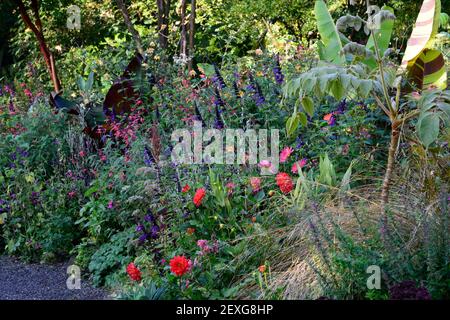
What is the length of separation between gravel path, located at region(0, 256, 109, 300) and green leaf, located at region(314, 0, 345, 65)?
7.99 ft

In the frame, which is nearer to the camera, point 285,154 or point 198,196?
point 198,196

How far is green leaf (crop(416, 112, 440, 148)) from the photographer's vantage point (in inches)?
148

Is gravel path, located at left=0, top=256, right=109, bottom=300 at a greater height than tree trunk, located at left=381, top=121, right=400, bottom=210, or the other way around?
tree trunk, located at left=381, top=121, right=400, bottom=210

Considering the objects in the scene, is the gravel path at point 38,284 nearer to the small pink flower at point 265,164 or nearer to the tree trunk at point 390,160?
the small pink flower at point 265,164

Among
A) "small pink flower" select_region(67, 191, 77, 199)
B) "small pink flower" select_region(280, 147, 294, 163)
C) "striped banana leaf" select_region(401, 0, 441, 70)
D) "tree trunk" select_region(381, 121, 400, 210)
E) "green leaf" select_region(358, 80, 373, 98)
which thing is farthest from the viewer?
"small pink flower" select_region(67, 191, 77, 199)

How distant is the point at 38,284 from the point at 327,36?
2872mm

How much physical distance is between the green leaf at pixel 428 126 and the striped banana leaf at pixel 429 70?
40.2 inches

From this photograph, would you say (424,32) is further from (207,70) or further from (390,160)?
(207,70)

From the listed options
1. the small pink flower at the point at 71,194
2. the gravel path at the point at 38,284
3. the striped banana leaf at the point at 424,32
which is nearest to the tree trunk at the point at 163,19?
the small pink flower at the point at 71,194

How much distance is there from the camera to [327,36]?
17.7 feet

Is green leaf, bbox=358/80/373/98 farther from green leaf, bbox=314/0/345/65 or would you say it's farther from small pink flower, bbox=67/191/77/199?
small pink flower, bbox=67/191/77/199

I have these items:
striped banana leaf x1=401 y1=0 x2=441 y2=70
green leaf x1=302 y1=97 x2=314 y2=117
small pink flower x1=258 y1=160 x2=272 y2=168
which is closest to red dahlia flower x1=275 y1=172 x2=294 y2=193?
small pink flower x1=258 y1=160 x2=272 y2=168

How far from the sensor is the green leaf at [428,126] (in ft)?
12.3

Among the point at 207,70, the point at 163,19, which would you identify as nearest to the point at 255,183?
the point at 207,70
